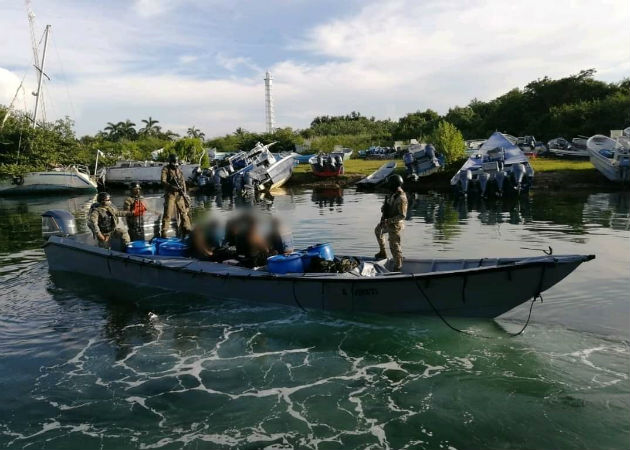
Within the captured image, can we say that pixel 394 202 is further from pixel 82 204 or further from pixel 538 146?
pixel 538 146

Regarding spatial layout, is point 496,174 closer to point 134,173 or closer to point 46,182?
point 134,173

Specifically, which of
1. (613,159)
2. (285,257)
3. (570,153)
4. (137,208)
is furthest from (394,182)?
(570,153)

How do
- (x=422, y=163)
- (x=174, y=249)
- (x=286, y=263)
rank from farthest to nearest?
(x=422, y=163) < (x=174, y=249) < (x=286, y=263)

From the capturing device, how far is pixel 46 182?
1574 inches

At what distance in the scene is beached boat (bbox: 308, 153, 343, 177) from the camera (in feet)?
130

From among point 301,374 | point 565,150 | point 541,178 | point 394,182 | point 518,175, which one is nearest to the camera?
point 301,374

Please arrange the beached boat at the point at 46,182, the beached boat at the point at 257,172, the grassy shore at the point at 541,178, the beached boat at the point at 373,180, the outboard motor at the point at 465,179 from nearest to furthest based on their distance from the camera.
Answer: the outboard motor at the point at 465,179, the grassy shore at the point at 541,178, the beached boat at the point at 373,180, the beached boat at the point at 257,172, the beached boat at the point at 46,182

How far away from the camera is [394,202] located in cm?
968

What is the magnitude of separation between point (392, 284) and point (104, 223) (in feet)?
24.2

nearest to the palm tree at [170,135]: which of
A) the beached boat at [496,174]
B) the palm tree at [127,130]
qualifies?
the palm tree at [127,130]

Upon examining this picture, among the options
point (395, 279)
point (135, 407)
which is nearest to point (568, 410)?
point (395, 279)

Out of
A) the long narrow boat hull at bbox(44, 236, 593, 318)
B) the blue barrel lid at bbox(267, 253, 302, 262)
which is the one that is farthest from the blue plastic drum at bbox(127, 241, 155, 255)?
the blue barrel lid at bbox(267, 253, 302, 262)

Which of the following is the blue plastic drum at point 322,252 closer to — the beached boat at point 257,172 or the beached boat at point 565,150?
the beached boat at point 257,172

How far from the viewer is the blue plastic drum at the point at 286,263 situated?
927 cm
